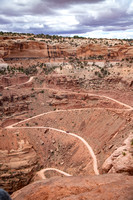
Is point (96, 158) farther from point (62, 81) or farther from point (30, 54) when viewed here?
point (30, 54)

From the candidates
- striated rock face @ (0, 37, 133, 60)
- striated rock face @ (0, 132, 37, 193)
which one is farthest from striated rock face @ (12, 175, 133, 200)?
striated rock face @ (0, 37, 133, 60)

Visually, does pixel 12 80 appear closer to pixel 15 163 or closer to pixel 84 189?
pixel 15 163

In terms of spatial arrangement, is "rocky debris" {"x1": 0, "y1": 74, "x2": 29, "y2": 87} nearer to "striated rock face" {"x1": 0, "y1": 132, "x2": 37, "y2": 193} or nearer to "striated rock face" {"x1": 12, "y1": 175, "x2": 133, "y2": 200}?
"striated rock face" {"x1": 0, "y1": 132, "x2": 37, "y2": 193}

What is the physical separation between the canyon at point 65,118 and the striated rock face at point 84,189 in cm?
5

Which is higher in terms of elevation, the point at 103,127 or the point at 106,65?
the point at 106,65

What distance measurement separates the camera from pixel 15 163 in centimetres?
2436

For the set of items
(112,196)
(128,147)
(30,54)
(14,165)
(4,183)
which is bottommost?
(4,183)

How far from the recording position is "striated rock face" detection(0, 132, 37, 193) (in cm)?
2331

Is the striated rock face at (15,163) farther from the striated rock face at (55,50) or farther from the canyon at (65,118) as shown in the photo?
the striated rock face at (55,50)

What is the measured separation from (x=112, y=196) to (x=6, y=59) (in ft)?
155

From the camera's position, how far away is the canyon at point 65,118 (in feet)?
37.6

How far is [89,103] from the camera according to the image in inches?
1465

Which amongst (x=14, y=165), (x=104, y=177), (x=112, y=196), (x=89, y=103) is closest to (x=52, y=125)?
(x=89, y=103)

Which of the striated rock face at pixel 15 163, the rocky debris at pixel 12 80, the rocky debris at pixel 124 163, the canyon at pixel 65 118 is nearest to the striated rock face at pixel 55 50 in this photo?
the canyon at pixel 65 118
